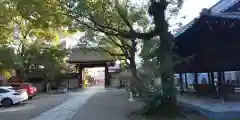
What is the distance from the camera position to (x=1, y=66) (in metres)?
46.3

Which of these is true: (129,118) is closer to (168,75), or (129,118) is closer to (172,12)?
(168,75)

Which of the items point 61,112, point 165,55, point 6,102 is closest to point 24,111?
point 61,112

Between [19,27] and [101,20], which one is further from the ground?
[19,27]

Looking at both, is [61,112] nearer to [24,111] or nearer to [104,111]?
[104,111]

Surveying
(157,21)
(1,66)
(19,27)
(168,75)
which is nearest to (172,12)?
(157,21)

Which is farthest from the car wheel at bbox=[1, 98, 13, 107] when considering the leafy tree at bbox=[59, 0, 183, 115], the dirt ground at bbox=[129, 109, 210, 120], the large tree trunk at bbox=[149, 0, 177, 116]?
the large tree trunk at bbox=[149, 0, 177, 116]

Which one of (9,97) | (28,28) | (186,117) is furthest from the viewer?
(28,28)

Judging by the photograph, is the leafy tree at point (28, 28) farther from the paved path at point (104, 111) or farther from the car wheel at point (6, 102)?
the car wheel at point (6, 102)

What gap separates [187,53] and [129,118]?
379 inches

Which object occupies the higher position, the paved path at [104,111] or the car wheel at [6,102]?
the car wheel at [6,102]

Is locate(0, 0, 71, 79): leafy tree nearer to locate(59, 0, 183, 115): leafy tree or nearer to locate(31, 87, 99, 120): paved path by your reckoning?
locate(59, 0, 183, 115): leafy tree

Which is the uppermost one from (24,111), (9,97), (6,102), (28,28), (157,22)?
(28,28)

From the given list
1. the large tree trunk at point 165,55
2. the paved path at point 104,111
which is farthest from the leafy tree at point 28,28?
the large tree trunk at point 165,55

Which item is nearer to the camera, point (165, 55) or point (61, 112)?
point (165, 55)
